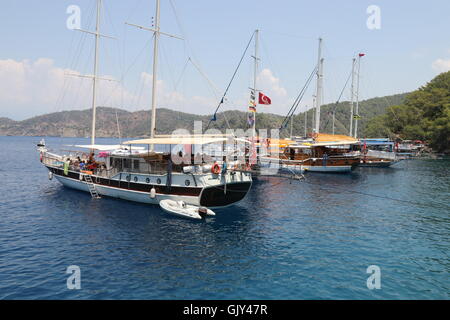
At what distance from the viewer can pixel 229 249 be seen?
20.9 m

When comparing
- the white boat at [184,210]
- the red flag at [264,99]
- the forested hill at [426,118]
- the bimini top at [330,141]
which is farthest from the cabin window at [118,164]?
the forested hill at [426,118]

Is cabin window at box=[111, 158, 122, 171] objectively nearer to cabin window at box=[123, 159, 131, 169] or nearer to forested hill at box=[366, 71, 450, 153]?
cabin window at box=[123, 159, 131, 169]

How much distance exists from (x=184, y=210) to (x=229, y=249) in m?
7.91

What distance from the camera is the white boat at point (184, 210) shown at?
27.3 m

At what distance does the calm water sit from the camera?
15.7 metres

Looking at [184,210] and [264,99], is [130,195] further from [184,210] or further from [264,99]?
[264,99]

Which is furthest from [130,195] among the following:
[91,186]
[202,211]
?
[202,211]

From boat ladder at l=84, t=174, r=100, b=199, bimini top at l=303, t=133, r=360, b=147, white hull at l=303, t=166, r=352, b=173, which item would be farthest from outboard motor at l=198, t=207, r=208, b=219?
bimini top at l=303, t=133, r=360, b=147

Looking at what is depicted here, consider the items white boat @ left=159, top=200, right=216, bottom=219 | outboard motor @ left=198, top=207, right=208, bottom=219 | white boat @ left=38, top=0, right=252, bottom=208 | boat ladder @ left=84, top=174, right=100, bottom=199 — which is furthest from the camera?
boat ladder @ left=84, top=174, right=100, bottom=199

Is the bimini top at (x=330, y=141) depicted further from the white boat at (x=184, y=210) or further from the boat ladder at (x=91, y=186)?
the boat ladder at (x=91, y=186)

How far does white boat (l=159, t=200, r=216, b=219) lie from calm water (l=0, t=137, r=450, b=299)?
2.66 ft

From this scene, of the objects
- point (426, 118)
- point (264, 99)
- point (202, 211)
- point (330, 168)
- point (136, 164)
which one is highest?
point (426, 118)
